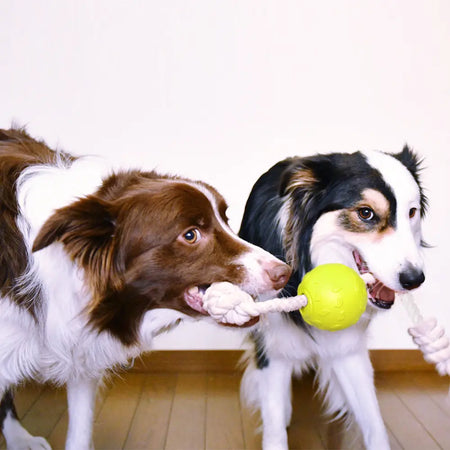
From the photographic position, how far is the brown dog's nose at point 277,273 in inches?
71.6

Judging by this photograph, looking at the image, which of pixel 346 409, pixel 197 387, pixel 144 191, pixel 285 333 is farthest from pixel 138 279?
pixel 197 387

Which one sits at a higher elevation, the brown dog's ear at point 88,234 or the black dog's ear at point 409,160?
the black dog's ear at point 409,160

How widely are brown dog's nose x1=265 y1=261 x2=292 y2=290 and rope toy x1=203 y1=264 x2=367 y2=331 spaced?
50 millimetres

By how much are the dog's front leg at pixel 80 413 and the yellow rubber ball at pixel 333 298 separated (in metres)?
0.98

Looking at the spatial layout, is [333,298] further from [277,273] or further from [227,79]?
[227,79]

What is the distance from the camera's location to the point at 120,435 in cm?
284

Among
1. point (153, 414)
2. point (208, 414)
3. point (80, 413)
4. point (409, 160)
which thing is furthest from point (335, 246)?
point (153, 414)

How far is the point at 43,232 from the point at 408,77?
2.54 m

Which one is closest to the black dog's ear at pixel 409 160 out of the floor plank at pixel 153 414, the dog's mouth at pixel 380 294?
the dog's mouth at pixel 380 294

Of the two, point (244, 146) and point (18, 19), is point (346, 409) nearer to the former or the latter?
point (244, 146)

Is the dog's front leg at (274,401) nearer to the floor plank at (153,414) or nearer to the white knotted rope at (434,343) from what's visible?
the floor plank at (153,414)

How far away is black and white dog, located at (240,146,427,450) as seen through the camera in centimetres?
215

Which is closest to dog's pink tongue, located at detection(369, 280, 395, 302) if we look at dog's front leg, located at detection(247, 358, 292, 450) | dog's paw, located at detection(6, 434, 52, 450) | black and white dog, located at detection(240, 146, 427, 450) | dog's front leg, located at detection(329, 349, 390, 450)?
black and white dog, located at detection(240, 146, 427, 450)

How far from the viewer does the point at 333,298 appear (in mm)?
1835
